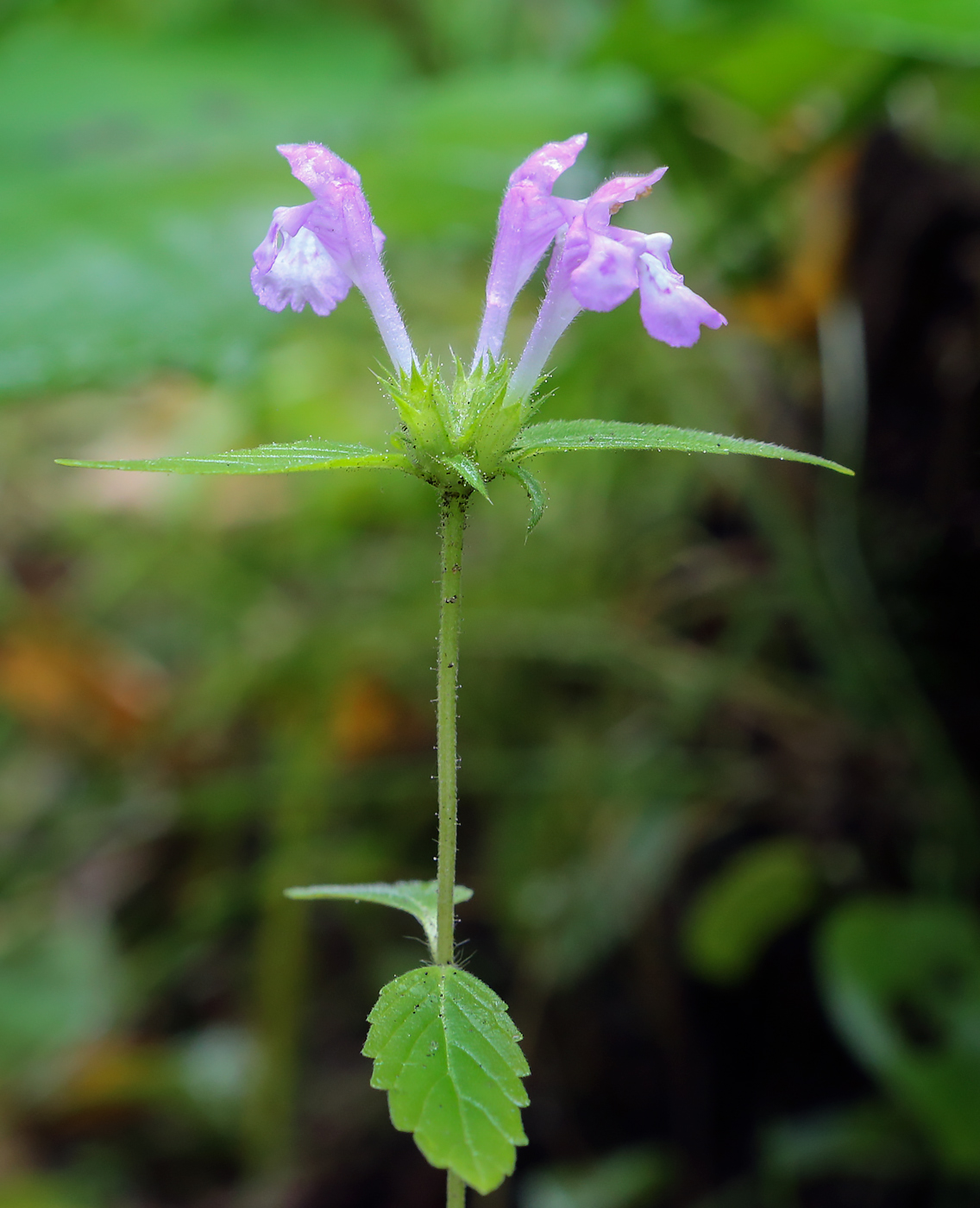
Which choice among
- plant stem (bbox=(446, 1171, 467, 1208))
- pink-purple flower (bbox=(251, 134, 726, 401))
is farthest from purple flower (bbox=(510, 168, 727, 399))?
plant stem (bbox=(446, 1171, 467, 1208))

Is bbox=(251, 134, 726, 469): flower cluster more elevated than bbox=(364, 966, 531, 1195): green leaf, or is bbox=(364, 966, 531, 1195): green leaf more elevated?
bbox=(251, 134, 726, 469): flower cluster

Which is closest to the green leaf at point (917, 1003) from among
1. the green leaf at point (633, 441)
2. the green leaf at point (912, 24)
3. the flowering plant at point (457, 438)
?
the flowering plant at point (457, 438)

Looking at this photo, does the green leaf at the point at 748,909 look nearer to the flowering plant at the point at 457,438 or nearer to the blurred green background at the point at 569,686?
the blurred green background at the point at 569,686

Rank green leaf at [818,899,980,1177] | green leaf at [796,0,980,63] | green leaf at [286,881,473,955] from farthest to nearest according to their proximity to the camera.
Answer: green leaf at [796,0,980,63], green leaf at [818,899,980,1177], green leaf at [286,881,473,955]

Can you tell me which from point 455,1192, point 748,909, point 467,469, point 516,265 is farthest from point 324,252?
point 748,909

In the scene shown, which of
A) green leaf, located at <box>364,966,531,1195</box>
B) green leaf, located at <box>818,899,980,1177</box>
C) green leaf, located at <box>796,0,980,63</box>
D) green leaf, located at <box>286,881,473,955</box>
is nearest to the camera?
green leaf, located at <box>364,966,531,1195</box>

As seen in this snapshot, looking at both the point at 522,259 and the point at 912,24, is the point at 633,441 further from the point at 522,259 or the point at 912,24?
the point at 912,24

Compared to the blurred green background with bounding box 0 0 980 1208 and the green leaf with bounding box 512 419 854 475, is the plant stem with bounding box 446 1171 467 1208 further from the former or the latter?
the blurred green background with bounding box 0 0 980 1208
